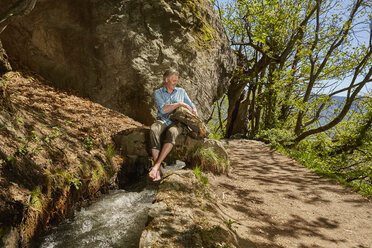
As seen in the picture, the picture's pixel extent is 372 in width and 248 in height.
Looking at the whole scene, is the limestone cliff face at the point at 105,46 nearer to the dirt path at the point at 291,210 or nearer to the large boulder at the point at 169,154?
the large boulder at the point at 169,154

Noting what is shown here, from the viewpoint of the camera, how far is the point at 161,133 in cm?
452

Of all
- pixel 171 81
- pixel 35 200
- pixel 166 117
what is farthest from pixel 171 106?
pixel 35 200

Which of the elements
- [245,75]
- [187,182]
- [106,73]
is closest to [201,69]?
[106,73]

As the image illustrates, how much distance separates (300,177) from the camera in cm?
623

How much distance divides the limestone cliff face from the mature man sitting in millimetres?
1707

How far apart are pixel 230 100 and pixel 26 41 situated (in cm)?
1372

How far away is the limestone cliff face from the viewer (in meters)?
5.76

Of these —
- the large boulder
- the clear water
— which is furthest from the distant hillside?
the clear water

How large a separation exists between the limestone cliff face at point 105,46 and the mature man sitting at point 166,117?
5.60 feet

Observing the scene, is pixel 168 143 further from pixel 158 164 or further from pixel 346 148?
pixel 346 148

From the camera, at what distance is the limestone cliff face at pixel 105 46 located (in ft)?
18.9

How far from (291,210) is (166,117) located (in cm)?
326

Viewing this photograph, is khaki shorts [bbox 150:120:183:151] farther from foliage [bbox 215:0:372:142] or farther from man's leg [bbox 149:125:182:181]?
foliage [bbox 215:0:372:142]

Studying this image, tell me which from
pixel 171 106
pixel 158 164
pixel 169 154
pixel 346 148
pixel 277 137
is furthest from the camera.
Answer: pixel 277 137
